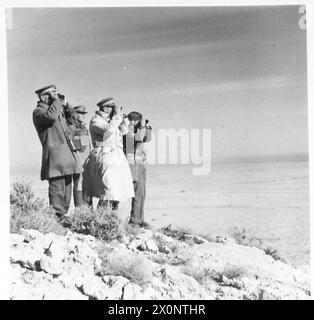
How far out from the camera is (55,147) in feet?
19.9

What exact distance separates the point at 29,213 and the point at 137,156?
3.75 ft

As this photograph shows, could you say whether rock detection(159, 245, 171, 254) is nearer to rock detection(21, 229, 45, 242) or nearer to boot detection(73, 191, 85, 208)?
boot detection(73, 191, 85, 208)

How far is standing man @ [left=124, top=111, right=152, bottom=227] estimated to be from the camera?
6.14 m

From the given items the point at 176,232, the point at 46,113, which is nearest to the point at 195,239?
the point at 176,232

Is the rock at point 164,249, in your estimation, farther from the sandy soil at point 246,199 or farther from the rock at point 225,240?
the rock at point 225,240

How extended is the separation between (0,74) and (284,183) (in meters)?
2.82

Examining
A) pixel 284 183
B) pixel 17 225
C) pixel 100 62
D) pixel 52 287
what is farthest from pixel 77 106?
pixel 284 183

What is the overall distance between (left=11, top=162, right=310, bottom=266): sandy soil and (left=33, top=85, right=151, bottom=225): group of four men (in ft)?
0.37

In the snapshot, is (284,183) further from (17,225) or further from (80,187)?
(17,225)

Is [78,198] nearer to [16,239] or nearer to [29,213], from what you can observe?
[29,213]

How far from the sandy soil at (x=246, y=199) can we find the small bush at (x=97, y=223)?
1.19 feet

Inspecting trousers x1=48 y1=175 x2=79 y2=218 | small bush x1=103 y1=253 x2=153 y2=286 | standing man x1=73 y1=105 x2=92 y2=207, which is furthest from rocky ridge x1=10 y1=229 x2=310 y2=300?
standing man x1=73 y1=105 x2=92 y2=207

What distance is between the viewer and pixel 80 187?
6176 mm

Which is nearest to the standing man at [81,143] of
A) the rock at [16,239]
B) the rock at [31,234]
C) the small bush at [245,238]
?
the rock at [31,234]
